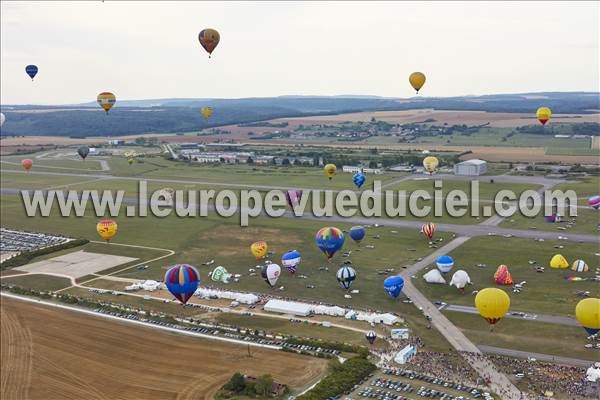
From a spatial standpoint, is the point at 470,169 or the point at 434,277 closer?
the point at 434,277

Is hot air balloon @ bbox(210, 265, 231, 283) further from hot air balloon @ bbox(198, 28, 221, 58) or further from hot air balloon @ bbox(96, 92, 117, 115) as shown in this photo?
hot air balloon @ bbox(96, 92, 117, 115)

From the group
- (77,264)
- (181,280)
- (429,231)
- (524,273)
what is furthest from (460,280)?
(77,264)

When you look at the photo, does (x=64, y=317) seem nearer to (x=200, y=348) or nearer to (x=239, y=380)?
(x=200, y=348)

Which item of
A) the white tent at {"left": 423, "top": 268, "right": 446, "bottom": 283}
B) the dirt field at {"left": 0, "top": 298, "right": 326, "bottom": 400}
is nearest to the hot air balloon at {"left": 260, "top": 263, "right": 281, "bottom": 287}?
the dirt field at {"left": 0, "top": 298, "right": 326, "bottom": 400}

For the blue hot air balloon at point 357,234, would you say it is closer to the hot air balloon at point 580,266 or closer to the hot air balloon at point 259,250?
the hot air balloon at point 259,250

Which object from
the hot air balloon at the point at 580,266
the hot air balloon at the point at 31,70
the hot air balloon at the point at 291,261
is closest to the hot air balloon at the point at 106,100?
the hot air balloon at the point at 31,70

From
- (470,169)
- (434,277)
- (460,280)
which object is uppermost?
(470,169)

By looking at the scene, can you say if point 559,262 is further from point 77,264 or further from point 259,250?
point 77,264
